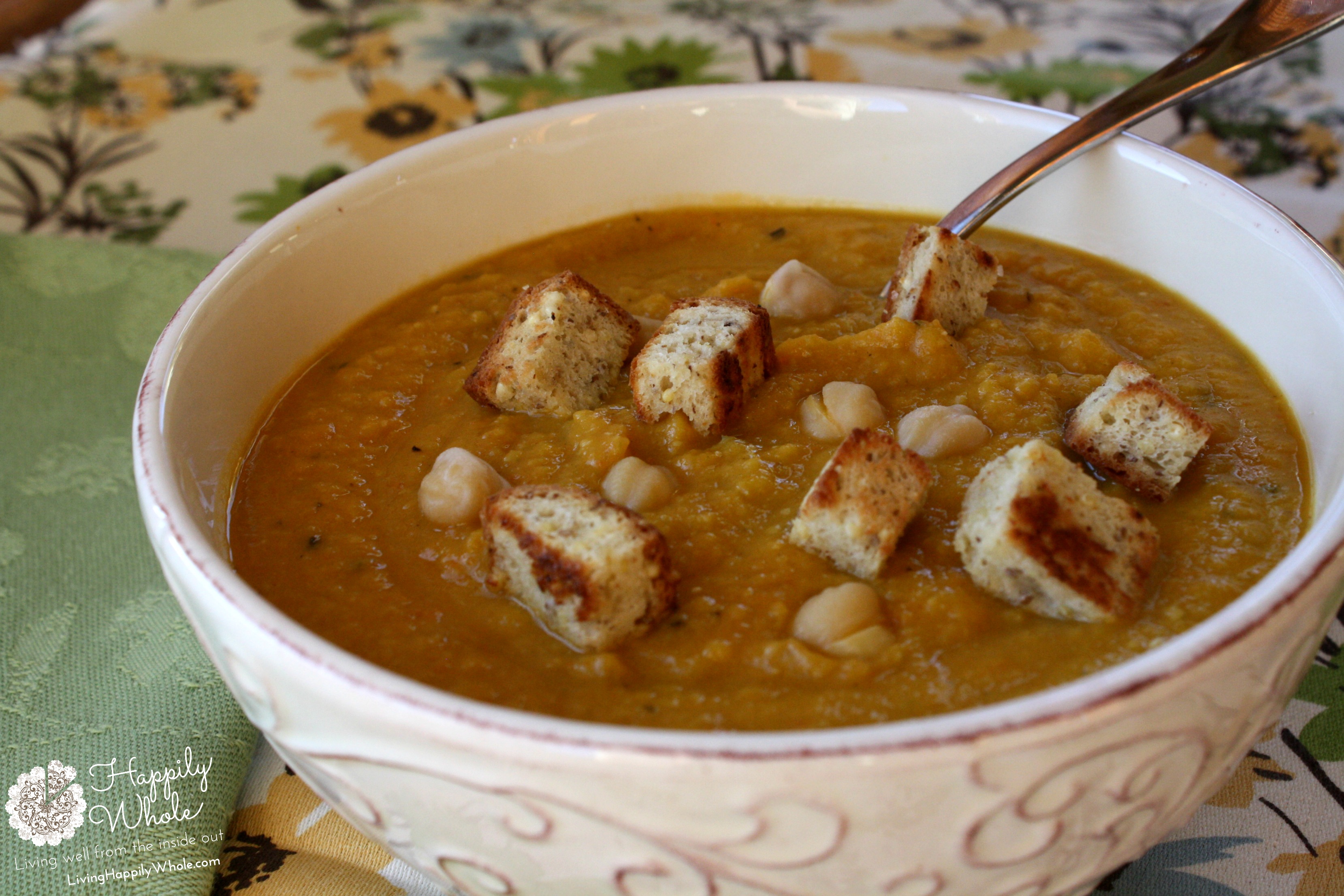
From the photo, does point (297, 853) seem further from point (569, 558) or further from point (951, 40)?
point (951, 40)

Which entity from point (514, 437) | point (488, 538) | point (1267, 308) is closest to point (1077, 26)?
point (1267, 308)

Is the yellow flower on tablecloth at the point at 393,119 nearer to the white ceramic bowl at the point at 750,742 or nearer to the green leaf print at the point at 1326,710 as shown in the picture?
the white ceramic bowl at the point at 750,742

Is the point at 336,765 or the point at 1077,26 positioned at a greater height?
the point at 1077,26

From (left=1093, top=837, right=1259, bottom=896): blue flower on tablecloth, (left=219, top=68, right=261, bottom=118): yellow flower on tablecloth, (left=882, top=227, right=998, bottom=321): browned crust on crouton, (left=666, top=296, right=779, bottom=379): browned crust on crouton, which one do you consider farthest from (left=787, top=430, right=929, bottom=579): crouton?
(left=219, top=68, right=261, bottom=118): yellow flower on tablecloth

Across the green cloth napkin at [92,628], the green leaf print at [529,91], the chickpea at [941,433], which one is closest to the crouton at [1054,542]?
the chickpea at [941,433]

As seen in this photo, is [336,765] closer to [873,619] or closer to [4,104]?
[873,619]

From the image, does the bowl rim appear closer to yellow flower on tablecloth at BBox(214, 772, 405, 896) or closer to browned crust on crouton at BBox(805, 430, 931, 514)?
browned crust on crouton at BBox(805, 430, 931, 514)
